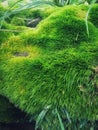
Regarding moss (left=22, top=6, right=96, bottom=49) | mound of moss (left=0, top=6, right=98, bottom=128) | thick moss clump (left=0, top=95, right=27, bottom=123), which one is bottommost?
thick moss clump (left=0, top=95, right=27, bottom=123)

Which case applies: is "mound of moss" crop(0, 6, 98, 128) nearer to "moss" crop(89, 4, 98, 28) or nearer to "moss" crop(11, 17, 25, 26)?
"moss" crop(89, 4, 98, 28)

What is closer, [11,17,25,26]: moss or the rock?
the rock

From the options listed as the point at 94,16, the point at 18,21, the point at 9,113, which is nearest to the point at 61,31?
the point at 94,16

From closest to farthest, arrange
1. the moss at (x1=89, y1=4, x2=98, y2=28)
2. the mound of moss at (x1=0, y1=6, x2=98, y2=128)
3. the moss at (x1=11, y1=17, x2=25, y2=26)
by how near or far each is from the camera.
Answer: the mound of moss at (x1=0, y1=6, x2=98, y2=128) < the moss at (x1=89, y1=4, x2=98, y2=28) < the moss at (x1=11, y1=17, x2=25, y2=26)

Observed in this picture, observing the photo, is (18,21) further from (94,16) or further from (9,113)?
(9,113)

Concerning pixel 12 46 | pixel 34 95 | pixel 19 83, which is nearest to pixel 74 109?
pixel 34 95

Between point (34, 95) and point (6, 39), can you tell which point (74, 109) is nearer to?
point (34, 95)

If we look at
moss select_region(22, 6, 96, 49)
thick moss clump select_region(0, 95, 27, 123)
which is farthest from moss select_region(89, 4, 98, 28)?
thick moss clump select_region(0, 95, 27, 123)

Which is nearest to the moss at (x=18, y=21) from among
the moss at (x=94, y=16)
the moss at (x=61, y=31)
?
the moss at (x=61, y=31)
